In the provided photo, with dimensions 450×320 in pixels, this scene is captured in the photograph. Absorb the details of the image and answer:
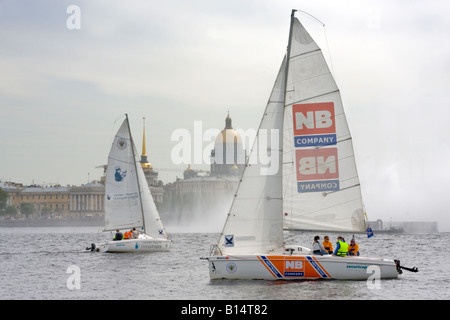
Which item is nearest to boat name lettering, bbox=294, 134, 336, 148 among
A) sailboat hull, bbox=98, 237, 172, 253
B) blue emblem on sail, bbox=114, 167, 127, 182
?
sailboat hull, bbox=98, 237, 172, 253

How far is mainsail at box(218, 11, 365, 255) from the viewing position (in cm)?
2638

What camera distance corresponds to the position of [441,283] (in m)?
30.5

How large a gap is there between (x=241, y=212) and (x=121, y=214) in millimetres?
21075

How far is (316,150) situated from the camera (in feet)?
87.5

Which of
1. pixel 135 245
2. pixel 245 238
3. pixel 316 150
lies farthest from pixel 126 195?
pixel 316 150

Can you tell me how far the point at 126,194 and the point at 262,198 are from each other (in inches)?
843

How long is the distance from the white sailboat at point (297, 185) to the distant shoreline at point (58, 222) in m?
149

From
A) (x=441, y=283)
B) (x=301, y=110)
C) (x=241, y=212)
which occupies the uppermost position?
(x=301, y=110)

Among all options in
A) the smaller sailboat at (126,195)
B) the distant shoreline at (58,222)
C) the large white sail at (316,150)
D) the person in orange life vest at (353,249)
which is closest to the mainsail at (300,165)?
the large white sail at (316,150)

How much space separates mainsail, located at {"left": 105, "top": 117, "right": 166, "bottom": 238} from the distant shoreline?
5048 inches
